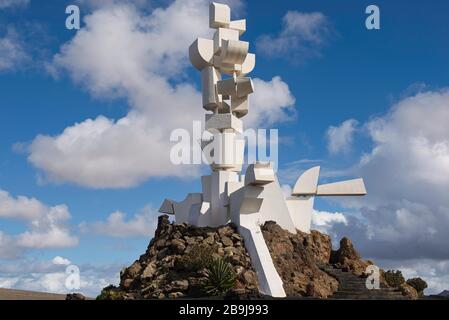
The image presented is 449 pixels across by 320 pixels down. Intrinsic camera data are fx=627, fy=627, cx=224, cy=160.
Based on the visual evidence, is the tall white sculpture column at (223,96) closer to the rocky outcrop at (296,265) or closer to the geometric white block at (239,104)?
the geometric white block at (239,104)

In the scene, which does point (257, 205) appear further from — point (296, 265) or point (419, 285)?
point (419, 285)

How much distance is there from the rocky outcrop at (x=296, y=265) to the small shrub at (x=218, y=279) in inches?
91.9

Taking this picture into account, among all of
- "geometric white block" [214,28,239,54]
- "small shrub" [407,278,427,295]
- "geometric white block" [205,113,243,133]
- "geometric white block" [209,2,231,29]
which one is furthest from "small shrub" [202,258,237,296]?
"small shrub" [407,278,427,295]

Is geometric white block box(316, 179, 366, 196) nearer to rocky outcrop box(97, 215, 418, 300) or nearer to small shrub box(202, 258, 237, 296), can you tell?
rocky outcrop box(97, 215, 418, 300)

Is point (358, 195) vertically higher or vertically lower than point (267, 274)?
higher

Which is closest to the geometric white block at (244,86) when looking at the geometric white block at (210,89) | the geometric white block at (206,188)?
the geometric white block at (210,89)

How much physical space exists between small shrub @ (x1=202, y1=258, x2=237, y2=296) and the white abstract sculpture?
7.62 ft

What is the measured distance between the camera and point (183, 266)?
22.7m

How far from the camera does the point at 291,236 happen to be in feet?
81.5

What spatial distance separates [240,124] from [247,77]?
198cm
